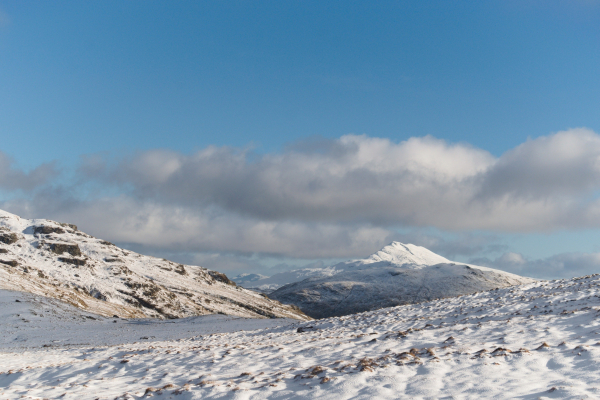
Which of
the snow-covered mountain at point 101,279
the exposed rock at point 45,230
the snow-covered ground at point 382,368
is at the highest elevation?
the exposed rock at point 45,230

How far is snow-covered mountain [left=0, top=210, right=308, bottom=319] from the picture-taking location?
103 meters

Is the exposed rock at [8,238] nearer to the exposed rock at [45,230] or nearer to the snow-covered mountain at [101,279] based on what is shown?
the snow-covered mountain at [101,279]

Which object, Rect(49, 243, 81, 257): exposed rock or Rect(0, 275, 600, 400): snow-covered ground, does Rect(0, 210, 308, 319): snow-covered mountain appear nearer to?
Rect(49, 243, 81, 257): exposed rock

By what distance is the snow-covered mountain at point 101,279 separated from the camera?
102944 millimetres

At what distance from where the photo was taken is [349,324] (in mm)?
26984

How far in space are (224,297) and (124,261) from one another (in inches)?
1658

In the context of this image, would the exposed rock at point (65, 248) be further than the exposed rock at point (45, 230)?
No

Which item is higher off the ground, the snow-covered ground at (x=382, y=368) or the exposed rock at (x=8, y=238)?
the exposed rock at (x=8, y=238)

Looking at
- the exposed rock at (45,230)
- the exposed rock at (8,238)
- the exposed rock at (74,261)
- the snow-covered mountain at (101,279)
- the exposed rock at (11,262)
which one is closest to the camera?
the snow-covered mountain at (101,279)

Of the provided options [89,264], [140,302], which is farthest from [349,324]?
[89,264]

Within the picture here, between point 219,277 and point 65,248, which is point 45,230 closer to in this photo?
point 65,248

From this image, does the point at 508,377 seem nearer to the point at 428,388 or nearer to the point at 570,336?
the point at 428,388

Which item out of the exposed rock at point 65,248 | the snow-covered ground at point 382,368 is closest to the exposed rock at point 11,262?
the exposed rock at point 65,248

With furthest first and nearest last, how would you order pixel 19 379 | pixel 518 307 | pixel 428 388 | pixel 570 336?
1. pixel 518 307
2. pixel 19 379
3. pixel 570 336
4. pixel 428 388
